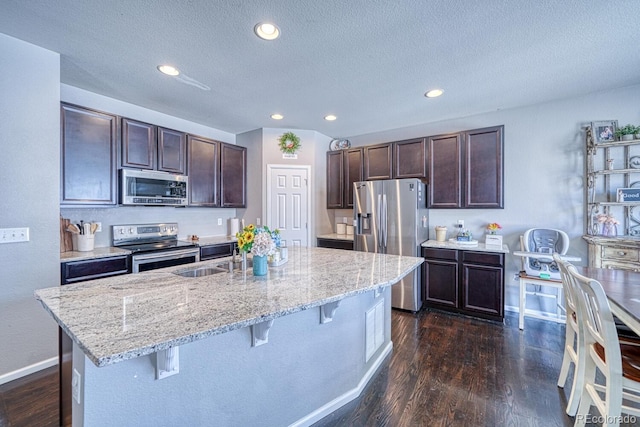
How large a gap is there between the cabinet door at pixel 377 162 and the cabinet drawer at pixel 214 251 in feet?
7.89

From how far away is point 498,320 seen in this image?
3217 millimetres

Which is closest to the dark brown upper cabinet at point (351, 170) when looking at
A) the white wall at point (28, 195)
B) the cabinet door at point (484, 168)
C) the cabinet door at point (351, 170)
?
the cabinet door at point (351, 170)

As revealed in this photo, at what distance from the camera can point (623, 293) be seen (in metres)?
1.65

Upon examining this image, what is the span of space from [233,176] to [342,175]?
1.81m

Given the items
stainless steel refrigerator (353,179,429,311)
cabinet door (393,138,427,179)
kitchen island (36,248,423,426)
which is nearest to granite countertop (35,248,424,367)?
kitchen island (36,248,423,426)

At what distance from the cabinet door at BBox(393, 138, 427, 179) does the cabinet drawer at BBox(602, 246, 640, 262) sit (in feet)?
6.77

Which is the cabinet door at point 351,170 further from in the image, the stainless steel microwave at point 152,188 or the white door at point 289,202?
the stainless steel microwave at point 152,188

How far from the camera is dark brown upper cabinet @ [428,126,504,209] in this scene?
11.4ft

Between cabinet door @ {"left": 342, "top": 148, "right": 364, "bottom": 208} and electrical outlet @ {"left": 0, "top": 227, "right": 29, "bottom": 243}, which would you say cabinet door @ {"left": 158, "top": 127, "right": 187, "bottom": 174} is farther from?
cabinet door @ {"left": 342, "top": 148, "right": 364, "bottom": 208}

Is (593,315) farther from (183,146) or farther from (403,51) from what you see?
(183,146)

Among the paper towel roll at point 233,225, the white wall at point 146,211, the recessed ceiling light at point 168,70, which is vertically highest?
the recessed ceiling light at point 168,70

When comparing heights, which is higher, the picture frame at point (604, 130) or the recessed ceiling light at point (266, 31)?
the recessed ceiling light at point (266, 31)

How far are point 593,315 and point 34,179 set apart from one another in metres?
4.04

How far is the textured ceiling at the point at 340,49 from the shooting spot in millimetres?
1781
